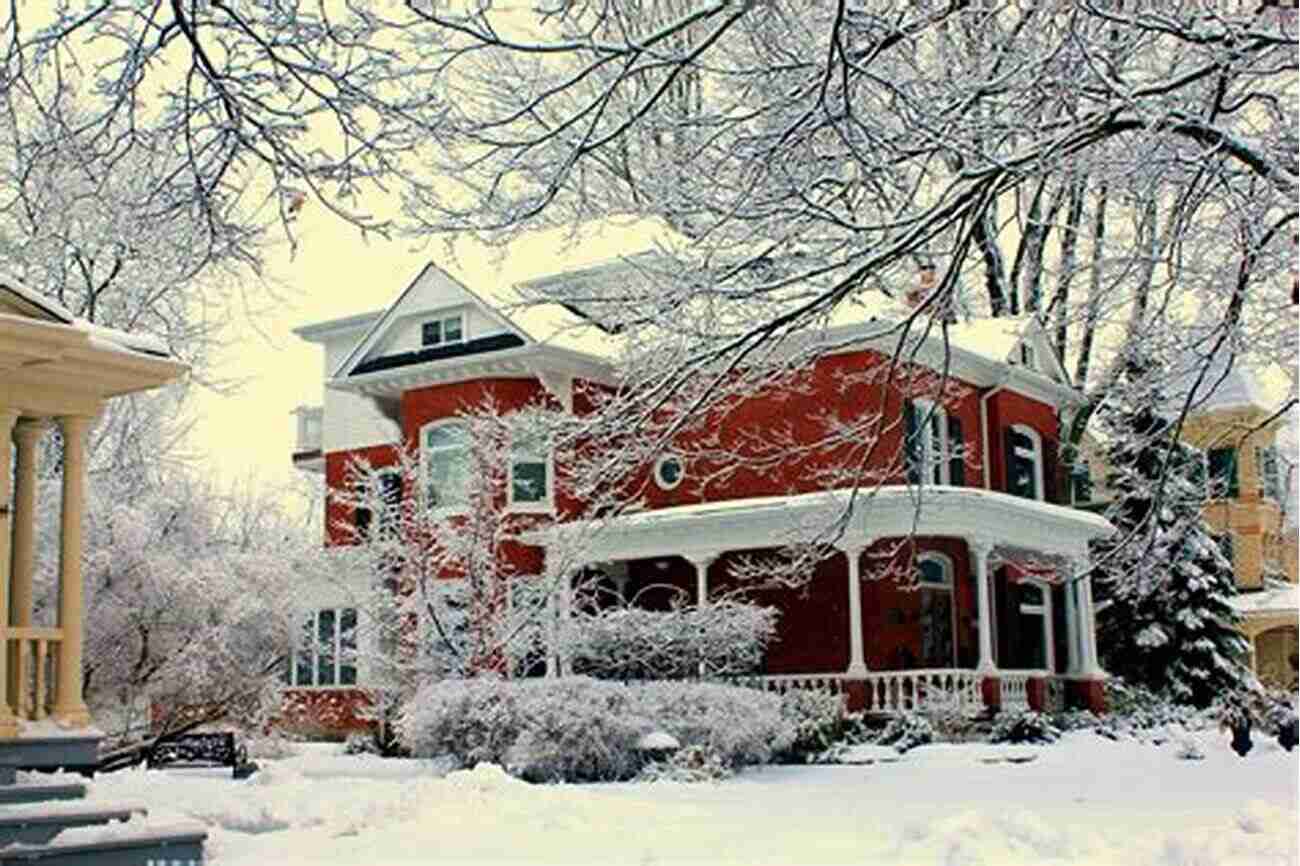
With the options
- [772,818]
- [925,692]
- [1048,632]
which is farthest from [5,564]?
[1048,632]

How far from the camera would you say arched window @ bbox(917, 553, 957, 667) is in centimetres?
2423

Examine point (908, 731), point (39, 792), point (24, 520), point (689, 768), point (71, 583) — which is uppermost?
point (24, 520)

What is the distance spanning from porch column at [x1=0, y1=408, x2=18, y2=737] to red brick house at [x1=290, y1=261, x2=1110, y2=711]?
12.0 metres

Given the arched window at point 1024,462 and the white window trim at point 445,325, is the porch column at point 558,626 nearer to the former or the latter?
the white window trim at point 445,325

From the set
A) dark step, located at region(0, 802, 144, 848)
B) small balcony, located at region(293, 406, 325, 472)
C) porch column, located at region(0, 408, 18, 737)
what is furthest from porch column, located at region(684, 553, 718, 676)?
dark step, located at region(0, 802, 144, 848)

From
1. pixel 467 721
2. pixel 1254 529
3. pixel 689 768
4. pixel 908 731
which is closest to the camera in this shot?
pixel 689 768

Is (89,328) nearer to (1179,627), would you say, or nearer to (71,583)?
(71,583)

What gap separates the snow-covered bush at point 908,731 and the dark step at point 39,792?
1258 centimetres

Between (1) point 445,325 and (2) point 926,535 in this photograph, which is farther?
(1) point 445,325

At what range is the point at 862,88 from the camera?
30.7 feet

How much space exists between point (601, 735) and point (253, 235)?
10148 millimetres

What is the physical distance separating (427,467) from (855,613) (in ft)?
24.8

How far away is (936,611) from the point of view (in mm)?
24594

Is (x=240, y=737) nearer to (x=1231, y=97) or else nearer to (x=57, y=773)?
(x=57, y=773)
